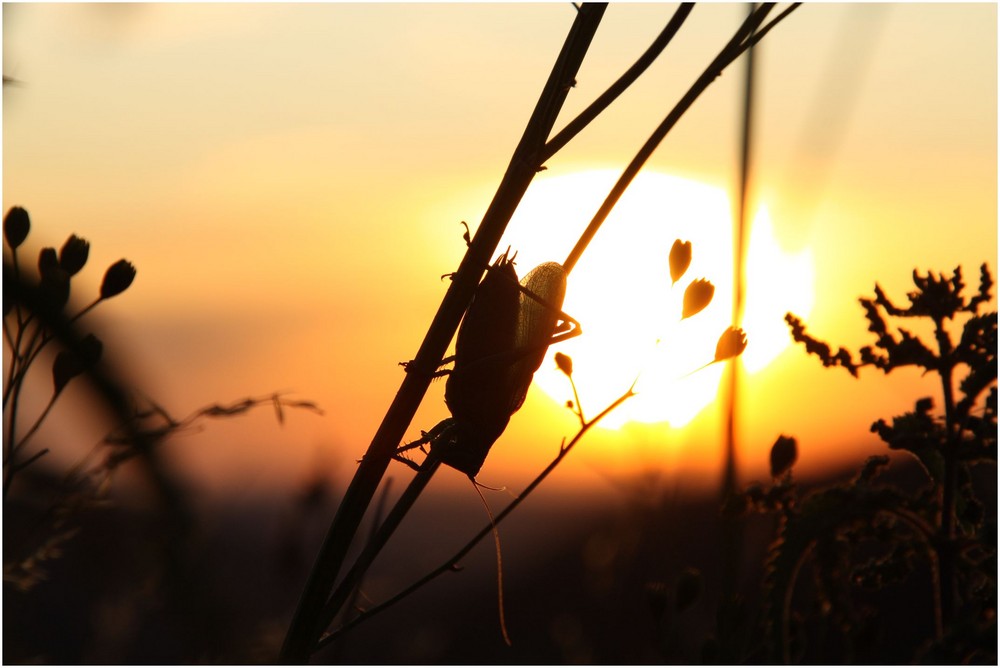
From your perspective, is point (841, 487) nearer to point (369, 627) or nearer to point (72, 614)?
point (72, 614)

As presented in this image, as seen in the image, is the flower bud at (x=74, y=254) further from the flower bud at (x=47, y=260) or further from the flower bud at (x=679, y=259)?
the flower bud at (x=679, y=259)

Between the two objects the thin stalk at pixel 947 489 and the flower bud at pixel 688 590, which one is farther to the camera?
the flower bud at pixel 688 590

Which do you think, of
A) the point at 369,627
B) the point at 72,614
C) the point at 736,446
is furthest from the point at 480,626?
the point at 736,446

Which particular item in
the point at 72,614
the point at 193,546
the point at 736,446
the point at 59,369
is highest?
the point at 736,446

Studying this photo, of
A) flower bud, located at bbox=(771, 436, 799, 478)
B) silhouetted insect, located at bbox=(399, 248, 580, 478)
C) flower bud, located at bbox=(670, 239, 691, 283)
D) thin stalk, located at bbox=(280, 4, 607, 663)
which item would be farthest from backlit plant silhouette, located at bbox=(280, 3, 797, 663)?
silhouetted insect, located at bbox=(399, 248, 580, 478)

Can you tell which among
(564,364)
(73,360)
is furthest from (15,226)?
(564,364)

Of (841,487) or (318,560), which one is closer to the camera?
(318,560)

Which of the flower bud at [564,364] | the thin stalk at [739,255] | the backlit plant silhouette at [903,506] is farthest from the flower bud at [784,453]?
the thin stalk at [739,255]

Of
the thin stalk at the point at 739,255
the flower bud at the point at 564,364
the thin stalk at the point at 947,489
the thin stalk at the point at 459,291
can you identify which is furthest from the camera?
the thin stalk at the point at 739,255
